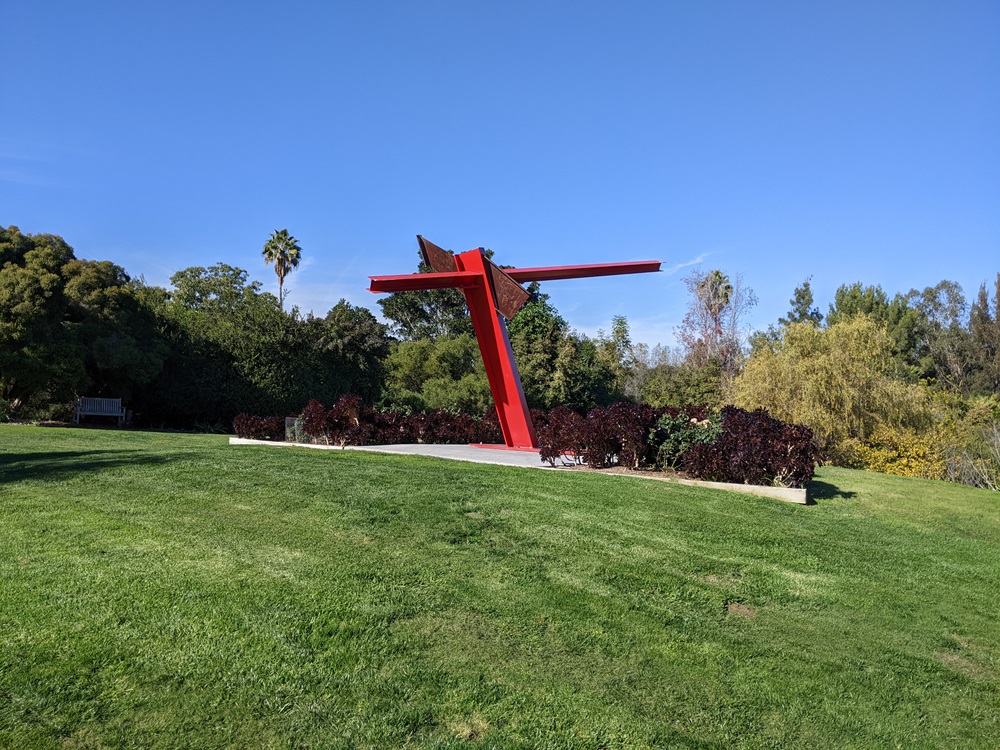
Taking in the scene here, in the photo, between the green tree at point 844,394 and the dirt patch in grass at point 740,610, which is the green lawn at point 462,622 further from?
the green tree at point 844,394

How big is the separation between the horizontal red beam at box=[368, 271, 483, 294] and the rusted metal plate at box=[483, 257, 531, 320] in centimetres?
32

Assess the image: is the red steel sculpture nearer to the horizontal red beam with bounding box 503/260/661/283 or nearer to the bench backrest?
the horizontal red beam with bounding box 503/260/661/283

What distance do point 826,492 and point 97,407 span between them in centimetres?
1886

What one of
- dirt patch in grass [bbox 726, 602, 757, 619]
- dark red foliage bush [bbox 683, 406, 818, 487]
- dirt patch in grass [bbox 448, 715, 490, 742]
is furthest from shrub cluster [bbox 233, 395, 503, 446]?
dirt patch in grass [bbox 448, 715, 490, 742]

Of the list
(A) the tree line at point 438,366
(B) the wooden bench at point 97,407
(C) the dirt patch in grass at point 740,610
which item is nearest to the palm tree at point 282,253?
(A) the tree line at point 438,366

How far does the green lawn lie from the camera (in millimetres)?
3010

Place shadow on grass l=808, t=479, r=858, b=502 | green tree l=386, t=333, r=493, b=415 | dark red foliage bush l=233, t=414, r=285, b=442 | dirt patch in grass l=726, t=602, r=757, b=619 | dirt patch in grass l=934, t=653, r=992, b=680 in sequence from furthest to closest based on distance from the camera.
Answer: green tree l=386, t=333, r=493, b=415 < dark red foliage bush l=233, t=414, r=285, b=442 < shadow on grass l=808, t=479, r=858, b=502 < dirt patch in grass l=726, t=602, r=757, b=619 < dirt patch in grass l=934, t=653, r=992, b=680

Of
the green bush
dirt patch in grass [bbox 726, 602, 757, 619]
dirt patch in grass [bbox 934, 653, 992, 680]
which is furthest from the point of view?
the green bush

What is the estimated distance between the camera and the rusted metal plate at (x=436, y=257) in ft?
48.2

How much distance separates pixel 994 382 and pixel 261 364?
33181 millimetres

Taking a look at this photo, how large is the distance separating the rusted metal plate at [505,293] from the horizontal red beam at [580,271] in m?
0.60

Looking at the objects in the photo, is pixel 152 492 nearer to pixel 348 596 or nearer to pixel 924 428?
pixel 348 596

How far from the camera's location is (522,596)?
436cm

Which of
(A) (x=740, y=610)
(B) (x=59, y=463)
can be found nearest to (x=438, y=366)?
(B) (x=59, y=463)
